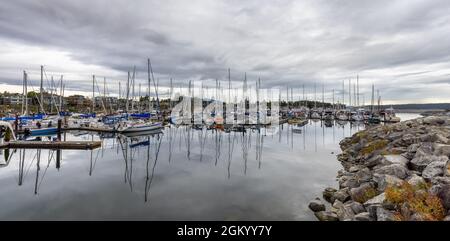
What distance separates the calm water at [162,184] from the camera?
13.5 m

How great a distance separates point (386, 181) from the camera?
1255cm

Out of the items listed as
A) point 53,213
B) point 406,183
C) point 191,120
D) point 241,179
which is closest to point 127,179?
point 53,213

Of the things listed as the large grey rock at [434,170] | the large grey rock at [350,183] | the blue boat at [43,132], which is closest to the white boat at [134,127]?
the blue boat at [43,132]

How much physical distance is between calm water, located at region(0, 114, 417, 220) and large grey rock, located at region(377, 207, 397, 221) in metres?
3.48

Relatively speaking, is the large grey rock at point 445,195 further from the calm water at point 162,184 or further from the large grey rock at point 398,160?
the calm water at point 162,184

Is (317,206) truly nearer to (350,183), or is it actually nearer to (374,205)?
(374,205)

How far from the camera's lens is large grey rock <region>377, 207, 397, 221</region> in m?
9.44

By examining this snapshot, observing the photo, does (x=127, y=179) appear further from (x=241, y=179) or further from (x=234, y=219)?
(x=234, y=219)

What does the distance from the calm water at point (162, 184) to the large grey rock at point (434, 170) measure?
20.5 feet

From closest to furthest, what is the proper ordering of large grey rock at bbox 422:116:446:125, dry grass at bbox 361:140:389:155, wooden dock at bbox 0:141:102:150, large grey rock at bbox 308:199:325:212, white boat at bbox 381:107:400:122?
large grey rock at bbox 308:199:325:212, dry grass at bbox 361:140:389:155, large grey rock at bbox 422:116:446:125, wooden dock at bbox 0:141:102:150, white boat at bbox 381:107:400:122

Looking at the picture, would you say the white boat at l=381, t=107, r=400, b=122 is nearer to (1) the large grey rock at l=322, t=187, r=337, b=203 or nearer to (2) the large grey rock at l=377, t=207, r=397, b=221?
(1) the large grey rock at l=322, t=187, r=337, b=203

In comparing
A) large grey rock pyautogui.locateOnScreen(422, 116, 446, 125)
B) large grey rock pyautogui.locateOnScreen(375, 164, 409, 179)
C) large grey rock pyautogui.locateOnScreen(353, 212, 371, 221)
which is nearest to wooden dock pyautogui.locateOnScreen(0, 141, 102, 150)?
large grey rock pyautogui.locateOnScreen(353, 212, 371, 221)

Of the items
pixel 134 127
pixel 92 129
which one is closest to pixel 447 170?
pixel 134 127

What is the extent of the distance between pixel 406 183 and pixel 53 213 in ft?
62.6
